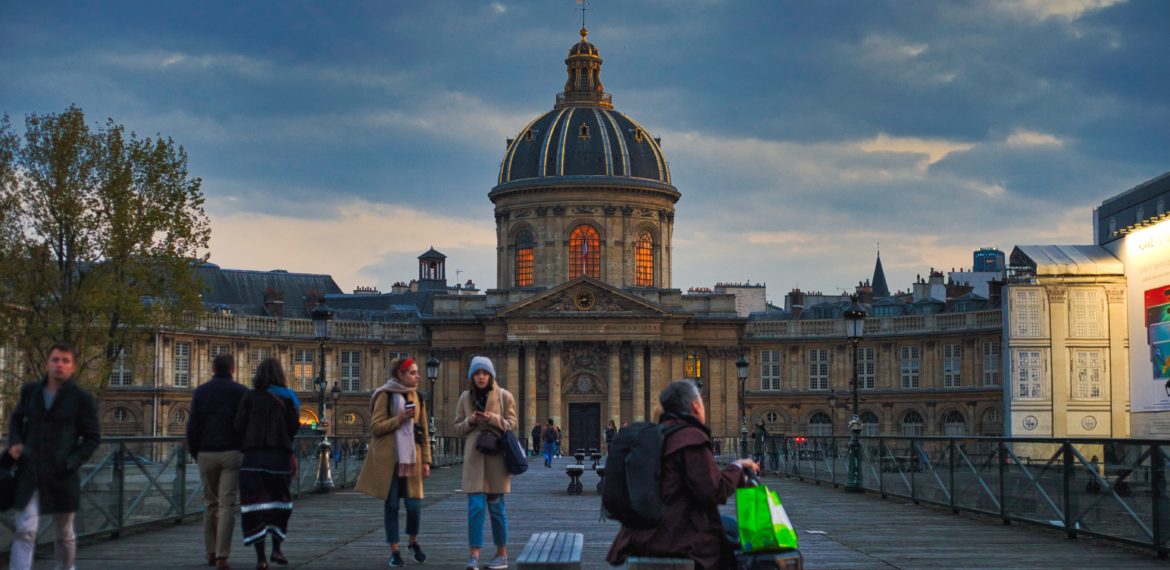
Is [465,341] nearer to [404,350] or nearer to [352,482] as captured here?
[404,350]

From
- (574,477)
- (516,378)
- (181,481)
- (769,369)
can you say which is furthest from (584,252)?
(181,481)

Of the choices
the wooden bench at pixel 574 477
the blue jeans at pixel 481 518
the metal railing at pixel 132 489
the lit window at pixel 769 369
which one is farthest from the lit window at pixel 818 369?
the blue jeans at pixel 481 518

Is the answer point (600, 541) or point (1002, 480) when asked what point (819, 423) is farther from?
point (600, 541)

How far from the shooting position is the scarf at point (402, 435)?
17845 millimetres

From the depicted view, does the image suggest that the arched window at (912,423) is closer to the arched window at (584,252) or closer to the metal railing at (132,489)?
the arched window at (584,252)

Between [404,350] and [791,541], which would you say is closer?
[791,541]

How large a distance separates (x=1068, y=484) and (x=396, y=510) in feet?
30.8

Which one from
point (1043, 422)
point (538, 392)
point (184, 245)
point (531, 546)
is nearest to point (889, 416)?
point (538, 392)

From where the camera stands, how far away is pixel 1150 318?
2109 inches

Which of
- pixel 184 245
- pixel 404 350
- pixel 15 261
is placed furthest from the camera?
pixel 404 350

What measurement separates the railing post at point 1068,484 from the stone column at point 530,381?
6400 centimetres

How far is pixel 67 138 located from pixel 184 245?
5084mm

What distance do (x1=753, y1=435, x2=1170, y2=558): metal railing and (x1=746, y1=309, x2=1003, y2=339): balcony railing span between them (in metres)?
53.5

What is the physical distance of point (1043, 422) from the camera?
207 feet
